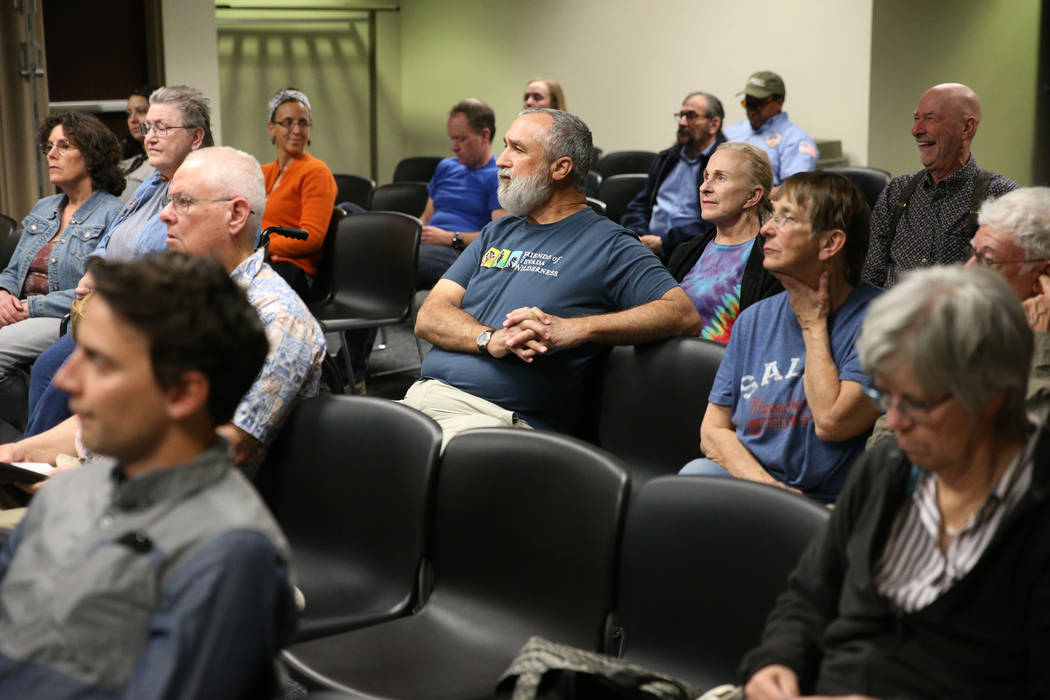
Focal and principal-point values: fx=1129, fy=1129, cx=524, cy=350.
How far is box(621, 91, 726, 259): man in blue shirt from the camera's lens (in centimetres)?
505

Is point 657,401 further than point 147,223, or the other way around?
point 147,223

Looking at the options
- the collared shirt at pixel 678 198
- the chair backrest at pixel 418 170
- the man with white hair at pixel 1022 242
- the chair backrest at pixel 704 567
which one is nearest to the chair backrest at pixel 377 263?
the collared shirt at pixel 678 198

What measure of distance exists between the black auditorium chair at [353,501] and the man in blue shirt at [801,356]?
0.65 m

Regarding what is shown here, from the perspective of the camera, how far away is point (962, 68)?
741 centimetres

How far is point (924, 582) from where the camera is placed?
4.83 feet

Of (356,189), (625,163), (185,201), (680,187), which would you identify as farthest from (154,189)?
(625,163)

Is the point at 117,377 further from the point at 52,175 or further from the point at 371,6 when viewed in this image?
the point at 371,6

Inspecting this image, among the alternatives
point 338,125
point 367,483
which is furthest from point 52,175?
point 338,125

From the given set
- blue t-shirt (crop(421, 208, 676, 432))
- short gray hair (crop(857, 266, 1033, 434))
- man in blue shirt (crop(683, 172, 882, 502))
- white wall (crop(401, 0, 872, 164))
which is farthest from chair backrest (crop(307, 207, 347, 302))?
short gray hair (crop(857, 266, 1033, 434))

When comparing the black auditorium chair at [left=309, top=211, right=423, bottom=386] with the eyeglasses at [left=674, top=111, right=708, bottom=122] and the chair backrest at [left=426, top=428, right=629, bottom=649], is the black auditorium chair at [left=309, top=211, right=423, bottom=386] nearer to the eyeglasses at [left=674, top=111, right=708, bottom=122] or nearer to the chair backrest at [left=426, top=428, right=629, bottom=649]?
the eyeglasses at [left=674, top=111, right=708, bottom=122]

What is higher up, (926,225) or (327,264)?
(926,225)

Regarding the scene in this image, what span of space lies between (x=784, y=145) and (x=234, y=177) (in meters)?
3.89

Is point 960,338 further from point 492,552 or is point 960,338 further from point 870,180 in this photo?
point 870,180

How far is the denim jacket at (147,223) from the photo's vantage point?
11.2 ft
